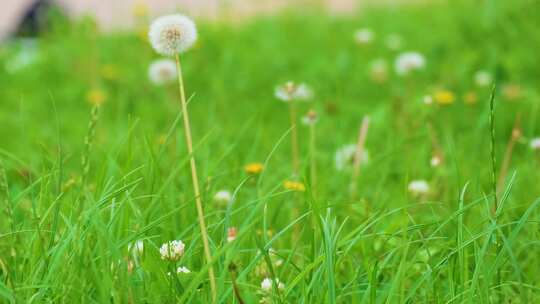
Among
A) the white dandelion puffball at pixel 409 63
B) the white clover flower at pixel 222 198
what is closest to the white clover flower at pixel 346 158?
the white clover flower at pixel 222 198

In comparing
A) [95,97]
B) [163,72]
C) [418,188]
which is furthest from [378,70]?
[418,188]

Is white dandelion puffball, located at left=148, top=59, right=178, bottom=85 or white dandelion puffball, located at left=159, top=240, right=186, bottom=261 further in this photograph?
white dandelion puffball, located at left=148, top=59, right=178, bottom=85

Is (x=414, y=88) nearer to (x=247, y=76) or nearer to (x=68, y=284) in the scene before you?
(x=247, y=76)

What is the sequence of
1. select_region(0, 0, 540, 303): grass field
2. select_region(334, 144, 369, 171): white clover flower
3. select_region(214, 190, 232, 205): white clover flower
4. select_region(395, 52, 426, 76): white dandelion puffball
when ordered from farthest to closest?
1. select_region(395, 52, 426, 76): white dandelion puffball
2. select_region(334, 144, 369, 171): white clover flower
3. select_region(214, 190, 232, 205): white clover flower
4. select_region(0, 0, 540, 303): grass field

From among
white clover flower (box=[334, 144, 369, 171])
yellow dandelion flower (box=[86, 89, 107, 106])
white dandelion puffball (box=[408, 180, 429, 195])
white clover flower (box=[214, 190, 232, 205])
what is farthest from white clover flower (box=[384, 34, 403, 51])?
white clover flower (box=[214, 190, 232, 205])

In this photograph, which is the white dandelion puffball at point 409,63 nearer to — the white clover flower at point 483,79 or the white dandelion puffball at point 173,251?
the white clover flower at point 483,79

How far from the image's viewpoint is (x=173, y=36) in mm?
1357

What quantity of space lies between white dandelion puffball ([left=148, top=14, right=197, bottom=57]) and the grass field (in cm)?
8

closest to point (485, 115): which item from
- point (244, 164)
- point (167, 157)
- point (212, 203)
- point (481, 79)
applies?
point (244, 164)

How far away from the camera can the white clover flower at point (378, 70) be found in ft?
12.5

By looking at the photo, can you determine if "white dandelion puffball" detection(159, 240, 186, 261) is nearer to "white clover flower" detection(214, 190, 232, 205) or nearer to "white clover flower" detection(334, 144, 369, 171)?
"white clover flower" detection(214, 190, 232, 205)

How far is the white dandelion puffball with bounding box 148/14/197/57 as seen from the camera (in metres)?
1.36

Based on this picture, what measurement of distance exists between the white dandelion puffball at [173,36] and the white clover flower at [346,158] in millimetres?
1143

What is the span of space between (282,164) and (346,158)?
21cm
